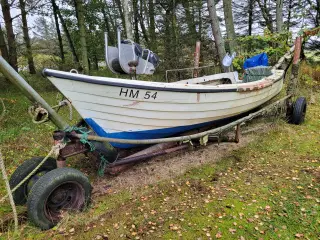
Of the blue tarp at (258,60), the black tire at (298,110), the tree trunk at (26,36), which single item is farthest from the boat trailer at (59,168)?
the tree trunk at (26,36)

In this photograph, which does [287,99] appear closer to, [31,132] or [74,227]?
[74,227]

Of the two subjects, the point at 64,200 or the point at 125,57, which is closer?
the point at 64,200

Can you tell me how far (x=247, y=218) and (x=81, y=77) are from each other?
2.31 meters

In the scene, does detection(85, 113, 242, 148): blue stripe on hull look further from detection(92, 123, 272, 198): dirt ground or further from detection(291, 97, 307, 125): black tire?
detection(291, 97, 307, 125): black tire

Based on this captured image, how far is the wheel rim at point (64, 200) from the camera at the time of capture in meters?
2.47

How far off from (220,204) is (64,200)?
1720 mm

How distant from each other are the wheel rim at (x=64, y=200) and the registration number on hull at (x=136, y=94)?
3.70 ft

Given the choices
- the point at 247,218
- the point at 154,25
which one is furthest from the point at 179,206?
Answer: the point at 154,25

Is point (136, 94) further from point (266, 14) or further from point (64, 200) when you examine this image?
point (266, 14)

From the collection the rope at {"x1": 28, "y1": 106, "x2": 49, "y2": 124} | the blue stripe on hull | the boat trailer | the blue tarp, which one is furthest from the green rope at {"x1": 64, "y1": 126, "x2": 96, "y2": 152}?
the blue tarp

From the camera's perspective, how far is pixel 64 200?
259 centimetres

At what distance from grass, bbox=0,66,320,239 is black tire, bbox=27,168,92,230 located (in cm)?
12

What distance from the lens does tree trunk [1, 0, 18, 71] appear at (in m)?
8.50

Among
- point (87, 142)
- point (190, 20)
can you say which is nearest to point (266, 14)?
point (190, 20)
